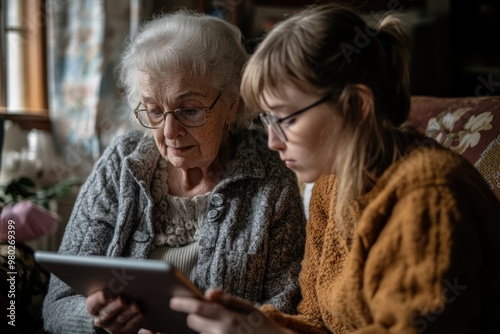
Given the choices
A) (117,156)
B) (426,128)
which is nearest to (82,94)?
(117,156)

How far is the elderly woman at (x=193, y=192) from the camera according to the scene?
1.53 meters

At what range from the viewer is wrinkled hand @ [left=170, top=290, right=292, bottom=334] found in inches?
42.1

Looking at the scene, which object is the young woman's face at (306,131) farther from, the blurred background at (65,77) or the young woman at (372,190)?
the blurred background at (65,77)

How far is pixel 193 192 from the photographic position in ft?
5.39

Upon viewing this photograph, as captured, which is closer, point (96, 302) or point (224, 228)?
point (96, 302)

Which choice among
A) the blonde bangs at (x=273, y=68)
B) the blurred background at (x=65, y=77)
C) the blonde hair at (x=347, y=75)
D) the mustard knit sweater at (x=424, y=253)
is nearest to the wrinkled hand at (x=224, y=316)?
the mustard knit sweater at (x=424, y=253)

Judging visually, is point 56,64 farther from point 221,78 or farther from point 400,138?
point 400,138

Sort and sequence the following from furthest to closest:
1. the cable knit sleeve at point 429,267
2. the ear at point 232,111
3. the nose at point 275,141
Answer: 1. the ear at point 232,111
2. the nose at point 275,141
3. the cable knit sleeve at point 429,267

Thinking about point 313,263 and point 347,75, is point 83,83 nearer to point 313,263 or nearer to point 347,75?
point 313,263

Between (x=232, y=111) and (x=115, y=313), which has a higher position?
(x=232, y=111)

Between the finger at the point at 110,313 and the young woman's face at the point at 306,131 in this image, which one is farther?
the finger at the point at 110,313

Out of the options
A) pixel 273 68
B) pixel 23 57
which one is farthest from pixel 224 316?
pixel 23 57

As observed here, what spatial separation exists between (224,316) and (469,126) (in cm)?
82

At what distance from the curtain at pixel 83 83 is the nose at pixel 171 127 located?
150 cm
